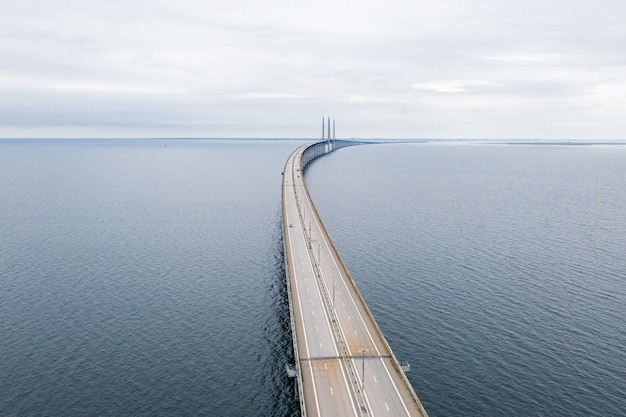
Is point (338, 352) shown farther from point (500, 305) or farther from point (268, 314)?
point (500, 305)

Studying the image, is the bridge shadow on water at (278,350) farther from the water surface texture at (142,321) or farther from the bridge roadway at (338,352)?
the bridge roadway at (338,352)

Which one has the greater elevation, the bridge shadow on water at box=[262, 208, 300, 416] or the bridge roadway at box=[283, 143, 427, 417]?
the bridge roadway at box=[283, 143, 427, 417]

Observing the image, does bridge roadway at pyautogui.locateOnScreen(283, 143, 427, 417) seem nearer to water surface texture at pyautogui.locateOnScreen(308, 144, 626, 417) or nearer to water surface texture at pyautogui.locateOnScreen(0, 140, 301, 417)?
water surface texture at pyautogui.locateOnScreen(0, 140, 301, 417)

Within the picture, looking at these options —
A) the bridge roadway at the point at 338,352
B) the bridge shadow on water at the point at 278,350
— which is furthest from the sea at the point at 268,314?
the bridge roadway at the point at 338,352

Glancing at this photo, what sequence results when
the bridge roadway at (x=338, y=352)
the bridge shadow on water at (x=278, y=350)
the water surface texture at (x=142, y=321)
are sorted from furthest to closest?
1. the water surface texture at (x=142, y=321)
2. the bridge shadow on water at (x=278, y=350)
3. the bridge roadway at (x=338, y=352)

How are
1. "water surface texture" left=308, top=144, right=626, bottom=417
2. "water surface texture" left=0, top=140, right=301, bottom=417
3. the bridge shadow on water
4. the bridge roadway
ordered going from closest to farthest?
the bridge roadway < the bridge shadow on water < "water surface texture" left=0, top=140, right=301, bottom=417 < "water surface texture" left=308, top=144, right=626, bottom=417

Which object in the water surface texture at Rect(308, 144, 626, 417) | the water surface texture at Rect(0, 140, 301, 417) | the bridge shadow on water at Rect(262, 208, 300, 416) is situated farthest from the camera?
the water surface texture at Rect(308, 144, 626, 417)

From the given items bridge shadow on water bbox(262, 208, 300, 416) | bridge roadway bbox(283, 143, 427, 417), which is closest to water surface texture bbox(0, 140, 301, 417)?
bridge shadow on water bbox(262, 208, 300, 416)
